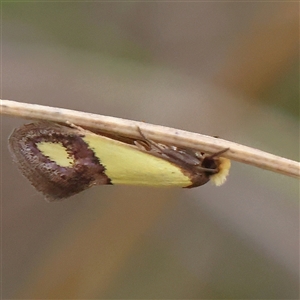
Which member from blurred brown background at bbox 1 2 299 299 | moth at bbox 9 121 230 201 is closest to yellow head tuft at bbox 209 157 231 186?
moth at bbox 9 121 230 201

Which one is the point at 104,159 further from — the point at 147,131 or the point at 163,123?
the point at 163,123

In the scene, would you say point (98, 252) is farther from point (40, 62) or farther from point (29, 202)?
point (40, 62)

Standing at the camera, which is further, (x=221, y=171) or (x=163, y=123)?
(x=163, y=123)

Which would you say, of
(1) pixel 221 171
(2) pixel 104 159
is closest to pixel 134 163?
(2) pixel 104 159

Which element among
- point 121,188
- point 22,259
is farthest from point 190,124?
point 22,259

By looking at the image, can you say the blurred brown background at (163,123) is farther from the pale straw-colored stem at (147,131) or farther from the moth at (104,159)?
the pale straw-colored stem at (147,131)

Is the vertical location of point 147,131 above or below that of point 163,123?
above

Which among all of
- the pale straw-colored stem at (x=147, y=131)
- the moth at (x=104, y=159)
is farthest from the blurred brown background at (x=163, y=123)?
the pale straw-colored stem at (x=147, y=131)

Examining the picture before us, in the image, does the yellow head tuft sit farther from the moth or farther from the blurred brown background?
the blurred brown background
